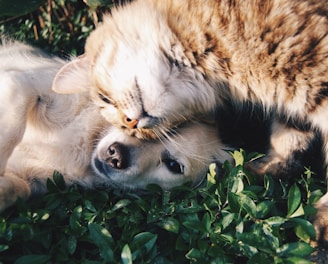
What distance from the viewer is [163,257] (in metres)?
2.06

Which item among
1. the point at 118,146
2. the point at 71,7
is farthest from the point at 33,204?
the point at 71,7

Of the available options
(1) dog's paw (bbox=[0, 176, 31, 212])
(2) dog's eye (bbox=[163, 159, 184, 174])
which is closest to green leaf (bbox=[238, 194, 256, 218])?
(2) dog's eye (bbox=[163, 159, 184, 174])

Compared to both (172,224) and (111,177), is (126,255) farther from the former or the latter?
(111,177)

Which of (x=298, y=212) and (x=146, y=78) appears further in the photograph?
(x=146, y=78)

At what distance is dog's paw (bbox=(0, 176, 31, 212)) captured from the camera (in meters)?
2.39

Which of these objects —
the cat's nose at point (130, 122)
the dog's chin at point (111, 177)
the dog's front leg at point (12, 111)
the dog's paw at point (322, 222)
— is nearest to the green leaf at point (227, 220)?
the dog's paw at point (322, 222)

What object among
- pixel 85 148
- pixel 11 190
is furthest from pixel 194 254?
pixel 85 148

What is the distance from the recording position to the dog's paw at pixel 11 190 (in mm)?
2391

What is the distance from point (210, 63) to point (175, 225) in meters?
0.71

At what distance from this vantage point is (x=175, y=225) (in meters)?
2.17

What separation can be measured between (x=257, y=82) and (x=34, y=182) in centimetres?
128

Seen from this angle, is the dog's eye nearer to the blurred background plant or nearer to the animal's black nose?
the animal's black nose

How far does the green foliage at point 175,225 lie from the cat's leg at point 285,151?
91 millimetres

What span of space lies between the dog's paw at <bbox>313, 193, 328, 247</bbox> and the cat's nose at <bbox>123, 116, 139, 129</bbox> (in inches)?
35.1
